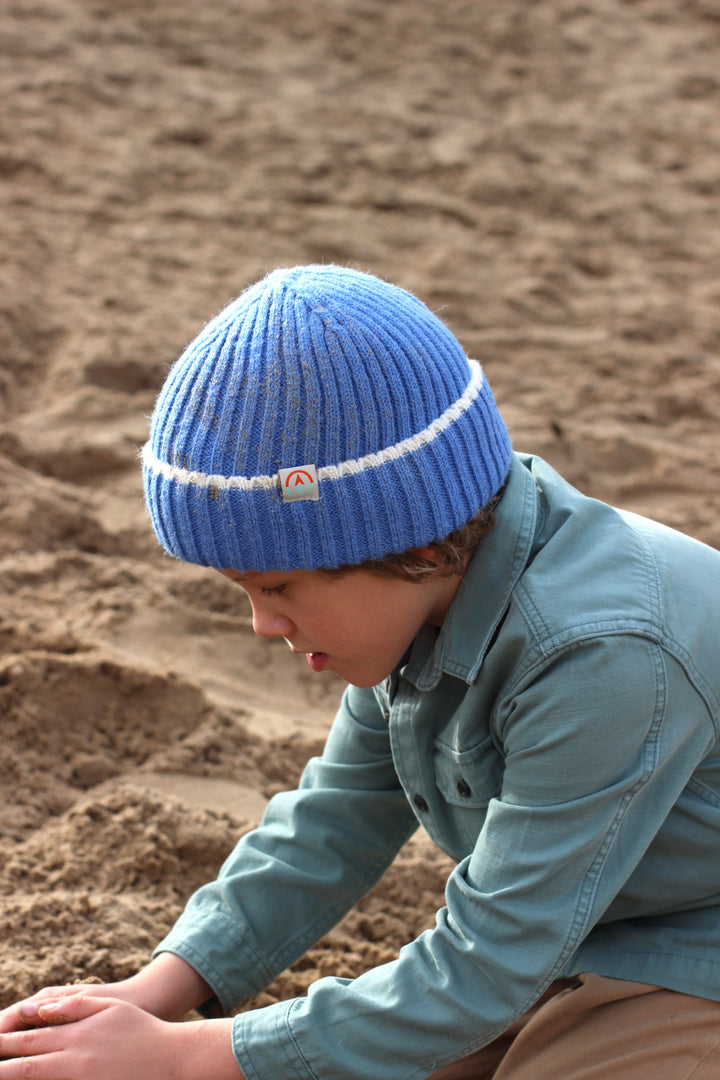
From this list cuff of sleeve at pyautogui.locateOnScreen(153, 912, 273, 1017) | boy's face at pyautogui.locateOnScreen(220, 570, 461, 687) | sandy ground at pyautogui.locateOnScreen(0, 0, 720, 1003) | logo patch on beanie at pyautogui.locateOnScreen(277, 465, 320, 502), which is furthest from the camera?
sandy ground at pyautogui.locateOnScreen(0, 0, 720, 1003)

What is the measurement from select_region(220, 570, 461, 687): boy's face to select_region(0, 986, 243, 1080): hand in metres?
0.42

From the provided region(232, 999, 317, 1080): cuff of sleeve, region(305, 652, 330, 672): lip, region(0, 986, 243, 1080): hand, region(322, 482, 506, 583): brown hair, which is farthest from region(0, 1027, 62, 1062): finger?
region(322, 482, 506, 583): brown hair

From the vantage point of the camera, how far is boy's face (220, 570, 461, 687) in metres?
1.22

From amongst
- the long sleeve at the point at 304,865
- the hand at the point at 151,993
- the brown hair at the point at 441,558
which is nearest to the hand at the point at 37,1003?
the hand at the point at 151,993

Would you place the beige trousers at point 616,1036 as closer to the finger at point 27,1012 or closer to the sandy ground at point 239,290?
the sandy ground at point 239,290

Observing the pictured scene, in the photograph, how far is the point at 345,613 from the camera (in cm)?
123

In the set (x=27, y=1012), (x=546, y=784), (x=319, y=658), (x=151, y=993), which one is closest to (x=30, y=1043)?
(x=27, y=1012)

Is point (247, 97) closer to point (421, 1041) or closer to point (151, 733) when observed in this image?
point (151, 733)

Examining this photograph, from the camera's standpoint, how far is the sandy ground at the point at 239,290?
187 centimetres

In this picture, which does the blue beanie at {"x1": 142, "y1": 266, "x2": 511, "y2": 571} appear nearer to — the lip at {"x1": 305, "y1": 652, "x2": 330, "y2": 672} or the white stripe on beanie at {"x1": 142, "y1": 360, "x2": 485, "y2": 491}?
the white stripe on beanie at {"x1": 142, "y1": 360, "x2": 485, "y2": 491}

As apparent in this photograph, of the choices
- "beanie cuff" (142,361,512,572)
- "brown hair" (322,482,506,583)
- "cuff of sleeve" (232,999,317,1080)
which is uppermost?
"beanie cuff" (142,361,512,572)

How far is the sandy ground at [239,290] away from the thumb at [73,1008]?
282mm

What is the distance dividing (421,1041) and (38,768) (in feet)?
3.14

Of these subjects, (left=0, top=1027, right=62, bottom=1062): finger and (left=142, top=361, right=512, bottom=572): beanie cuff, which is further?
(left=0, top=1027, right=62, bottom=1062): finger
